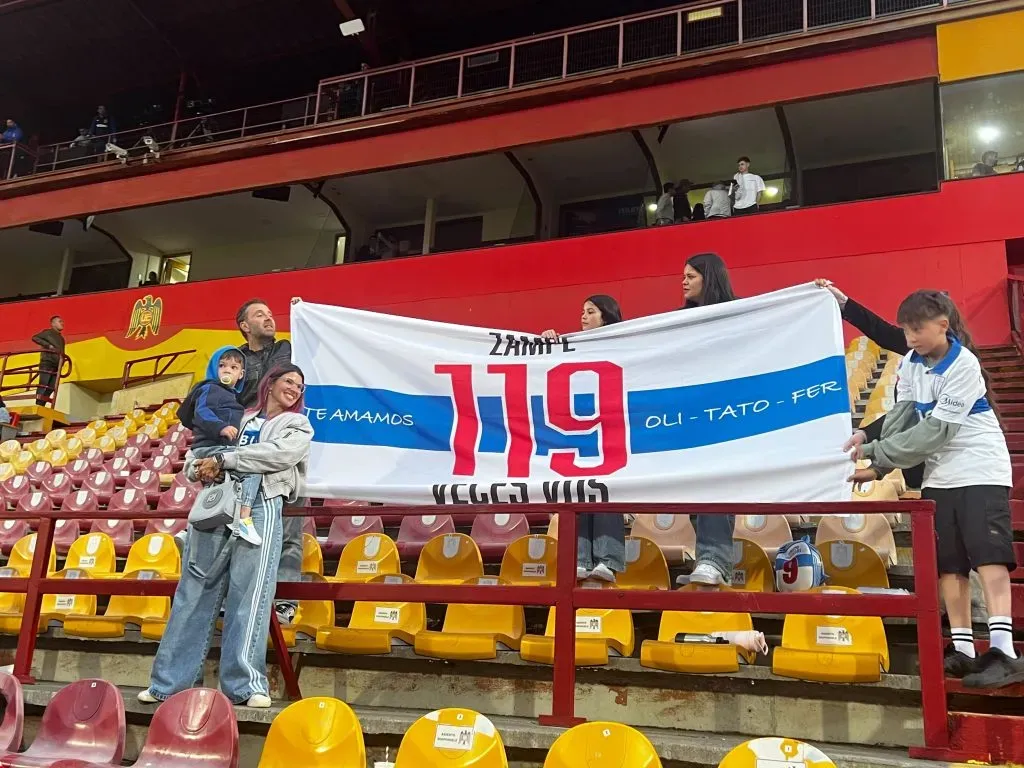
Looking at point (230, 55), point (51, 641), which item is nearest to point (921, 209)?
point (51, 641)

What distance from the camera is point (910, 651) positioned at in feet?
11.6

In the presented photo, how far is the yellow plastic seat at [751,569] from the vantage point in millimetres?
3973

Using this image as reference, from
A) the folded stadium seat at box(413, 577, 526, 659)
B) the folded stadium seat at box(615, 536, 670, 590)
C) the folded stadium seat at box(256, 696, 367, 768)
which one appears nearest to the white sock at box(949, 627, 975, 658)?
the folded stadium seat at box(615, 536, 670, 590)

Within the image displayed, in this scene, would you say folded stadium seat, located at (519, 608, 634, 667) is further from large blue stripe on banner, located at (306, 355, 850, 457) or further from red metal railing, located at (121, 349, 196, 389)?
red metal railing, located at (121, 349, 196, 389)

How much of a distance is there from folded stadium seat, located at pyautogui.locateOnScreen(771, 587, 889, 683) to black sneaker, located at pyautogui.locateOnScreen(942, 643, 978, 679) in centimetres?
22

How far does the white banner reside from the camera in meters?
3.81

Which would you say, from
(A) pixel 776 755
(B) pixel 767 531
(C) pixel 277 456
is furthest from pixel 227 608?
(B) pixel 767 531

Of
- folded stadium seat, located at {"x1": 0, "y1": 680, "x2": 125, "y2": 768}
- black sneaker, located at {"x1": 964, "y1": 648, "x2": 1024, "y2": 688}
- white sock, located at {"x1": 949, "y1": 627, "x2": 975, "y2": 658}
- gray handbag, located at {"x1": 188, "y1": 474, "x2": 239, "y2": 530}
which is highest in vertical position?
gray handbag, located at {"x1": 188, "y1": 474, "x2": 239, "y2": 530}

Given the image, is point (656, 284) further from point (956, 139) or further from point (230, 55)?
point (230, 55)

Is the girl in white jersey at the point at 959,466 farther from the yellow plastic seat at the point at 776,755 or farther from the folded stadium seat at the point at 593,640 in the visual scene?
the folded stadium seat at the point at 593,640

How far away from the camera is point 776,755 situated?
99.4 inches

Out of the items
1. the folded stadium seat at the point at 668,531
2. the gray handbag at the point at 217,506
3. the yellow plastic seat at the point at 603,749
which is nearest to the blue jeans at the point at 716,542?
the folded stadium seat at the point at 668,531

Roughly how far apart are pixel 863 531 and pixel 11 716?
3840mm

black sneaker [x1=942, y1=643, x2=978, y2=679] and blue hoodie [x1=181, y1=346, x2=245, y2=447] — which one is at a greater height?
blue hoodie [x1=181, y1=346, x2=245, y2=447]
